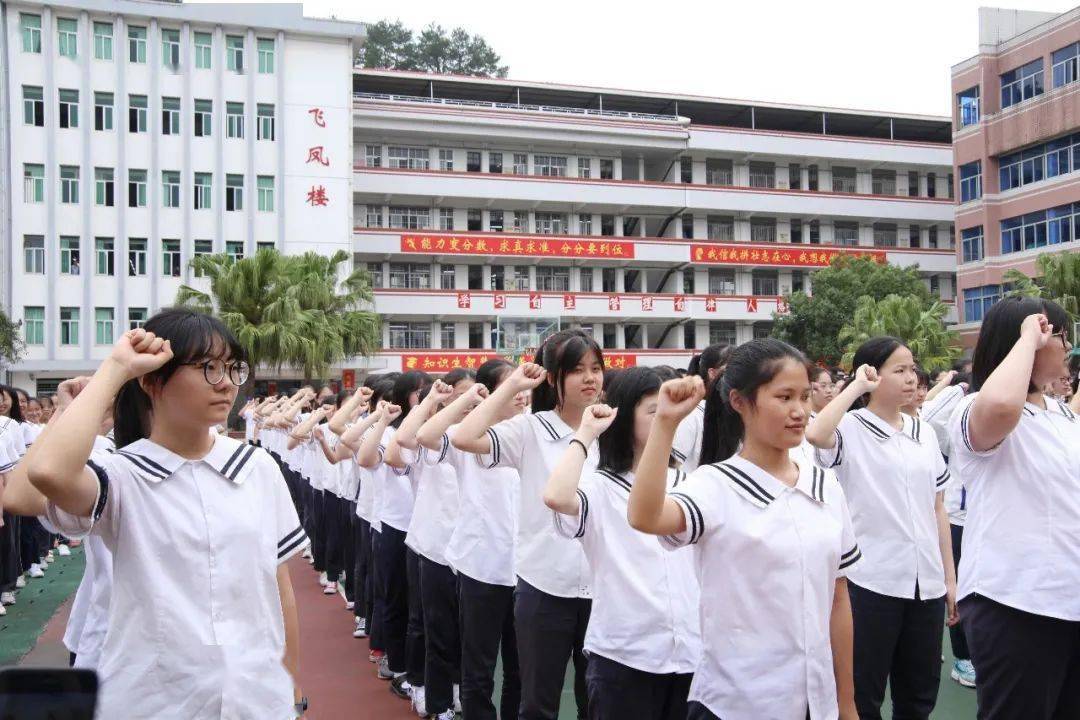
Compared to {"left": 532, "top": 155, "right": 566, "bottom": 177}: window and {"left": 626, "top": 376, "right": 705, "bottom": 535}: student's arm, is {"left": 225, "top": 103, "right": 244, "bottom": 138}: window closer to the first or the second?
{"left": 532, "top": 155, "right": 566, "bottom": 177}: window

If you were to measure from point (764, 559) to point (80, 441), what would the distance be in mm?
1489

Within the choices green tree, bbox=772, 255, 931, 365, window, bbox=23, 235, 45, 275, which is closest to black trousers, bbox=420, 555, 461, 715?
green tree, bbox=772, 255, 931, 365

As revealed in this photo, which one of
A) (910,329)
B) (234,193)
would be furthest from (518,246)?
(910,329)

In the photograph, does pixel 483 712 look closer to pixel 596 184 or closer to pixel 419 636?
pixel 419 636

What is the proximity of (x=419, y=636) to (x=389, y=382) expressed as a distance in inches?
64.3

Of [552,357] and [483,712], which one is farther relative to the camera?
[483,712]

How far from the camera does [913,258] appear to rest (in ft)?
116

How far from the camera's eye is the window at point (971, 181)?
29.3 meters

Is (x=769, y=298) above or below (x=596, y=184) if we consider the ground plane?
below

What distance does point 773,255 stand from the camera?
34062mm

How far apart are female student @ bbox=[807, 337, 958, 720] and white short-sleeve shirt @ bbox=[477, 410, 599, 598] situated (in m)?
0.91

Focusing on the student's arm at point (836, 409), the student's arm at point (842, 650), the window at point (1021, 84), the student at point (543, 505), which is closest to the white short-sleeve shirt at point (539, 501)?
the student at point (543, 505)

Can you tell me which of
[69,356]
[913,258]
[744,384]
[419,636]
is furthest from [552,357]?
[913,258]

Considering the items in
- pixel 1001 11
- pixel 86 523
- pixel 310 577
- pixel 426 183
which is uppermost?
pixel 1001 11
